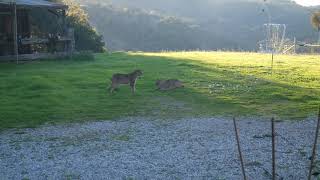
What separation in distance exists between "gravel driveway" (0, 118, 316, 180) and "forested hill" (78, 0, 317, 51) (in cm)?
5359

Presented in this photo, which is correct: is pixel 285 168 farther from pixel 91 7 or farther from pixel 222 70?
pixel 91 7

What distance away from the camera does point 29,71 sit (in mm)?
21234

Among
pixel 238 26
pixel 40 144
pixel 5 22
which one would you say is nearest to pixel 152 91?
pixel 40 144

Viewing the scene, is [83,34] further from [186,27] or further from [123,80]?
[186,27]

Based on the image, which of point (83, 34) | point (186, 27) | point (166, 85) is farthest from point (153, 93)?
point (186, 27)

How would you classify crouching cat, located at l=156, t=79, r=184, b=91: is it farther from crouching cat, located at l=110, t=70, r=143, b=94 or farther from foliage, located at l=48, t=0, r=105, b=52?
foliage, located at l=48, t=0, r=105, b=52

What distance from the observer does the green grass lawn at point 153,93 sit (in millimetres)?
13797

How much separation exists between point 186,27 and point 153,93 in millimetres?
66725

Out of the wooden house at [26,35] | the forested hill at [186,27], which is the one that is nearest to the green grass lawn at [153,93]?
the wooden house at [26,35]

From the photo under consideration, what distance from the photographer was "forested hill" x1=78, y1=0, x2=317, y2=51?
75.8 metres

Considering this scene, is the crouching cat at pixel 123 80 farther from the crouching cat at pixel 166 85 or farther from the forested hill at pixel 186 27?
the forested hill at pixel 186 27

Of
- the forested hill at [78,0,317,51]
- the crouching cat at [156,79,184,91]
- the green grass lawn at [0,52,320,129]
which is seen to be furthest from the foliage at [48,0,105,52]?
the forested hill at [78,0,317,51]

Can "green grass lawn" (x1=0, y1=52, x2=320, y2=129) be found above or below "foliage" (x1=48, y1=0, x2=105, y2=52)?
below

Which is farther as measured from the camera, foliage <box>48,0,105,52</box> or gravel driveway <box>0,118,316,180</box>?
foliage <box>48,0,105,52</box>
